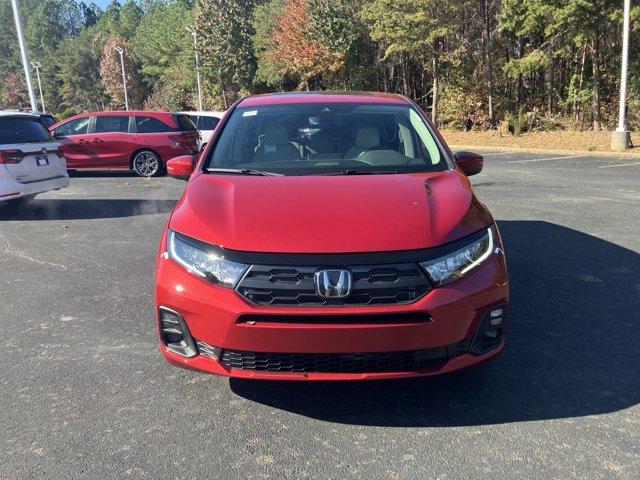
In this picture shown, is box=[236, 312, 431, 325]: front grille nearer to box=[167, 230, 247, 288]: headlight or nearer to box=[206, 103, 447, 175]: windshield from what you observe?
box=[167, 230, 247, 288]: headlight

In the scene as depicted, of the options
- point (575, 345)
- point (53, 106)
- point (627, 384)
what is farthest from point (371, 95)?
point (53, 106)

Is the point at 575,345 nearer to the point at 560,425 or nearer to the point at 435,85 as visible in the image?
the point at 560,425

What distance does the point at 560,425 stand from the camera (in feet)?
9.68

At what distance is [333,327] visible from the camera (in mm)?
2717

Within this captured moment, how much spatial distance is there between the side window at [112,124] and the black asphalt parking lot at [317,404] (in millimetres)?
9482

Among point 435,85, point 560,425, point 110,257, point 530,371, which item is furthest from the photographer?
point 435,85

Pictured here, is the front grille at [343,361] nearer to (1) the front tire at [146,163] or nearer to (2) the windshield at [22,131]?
(2) the windshield at [22,131]

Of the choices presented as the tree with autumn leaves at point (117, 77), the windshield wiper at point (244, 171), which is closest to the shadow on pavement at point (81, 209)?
the windshield wiper at point (244, 171)

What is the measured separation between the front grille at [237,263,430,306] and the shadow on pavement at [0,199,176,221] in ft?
22.1

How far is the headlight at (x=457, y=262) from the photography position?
283 cm

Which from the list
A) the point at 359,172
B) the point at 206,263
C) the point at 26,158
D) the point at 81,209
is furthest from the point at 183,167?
the point at 81,209

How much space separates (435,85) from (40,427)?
2975cm

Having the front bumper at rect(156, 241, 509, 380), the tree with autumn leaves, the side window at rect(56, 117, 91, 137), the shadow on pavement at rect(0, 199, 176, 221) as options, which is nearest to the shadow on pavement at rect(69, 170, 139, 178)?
the side window at rect(56, 117, 91, 137)

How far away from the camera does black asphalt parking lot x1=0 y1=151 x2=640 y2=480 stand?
2.68 m
